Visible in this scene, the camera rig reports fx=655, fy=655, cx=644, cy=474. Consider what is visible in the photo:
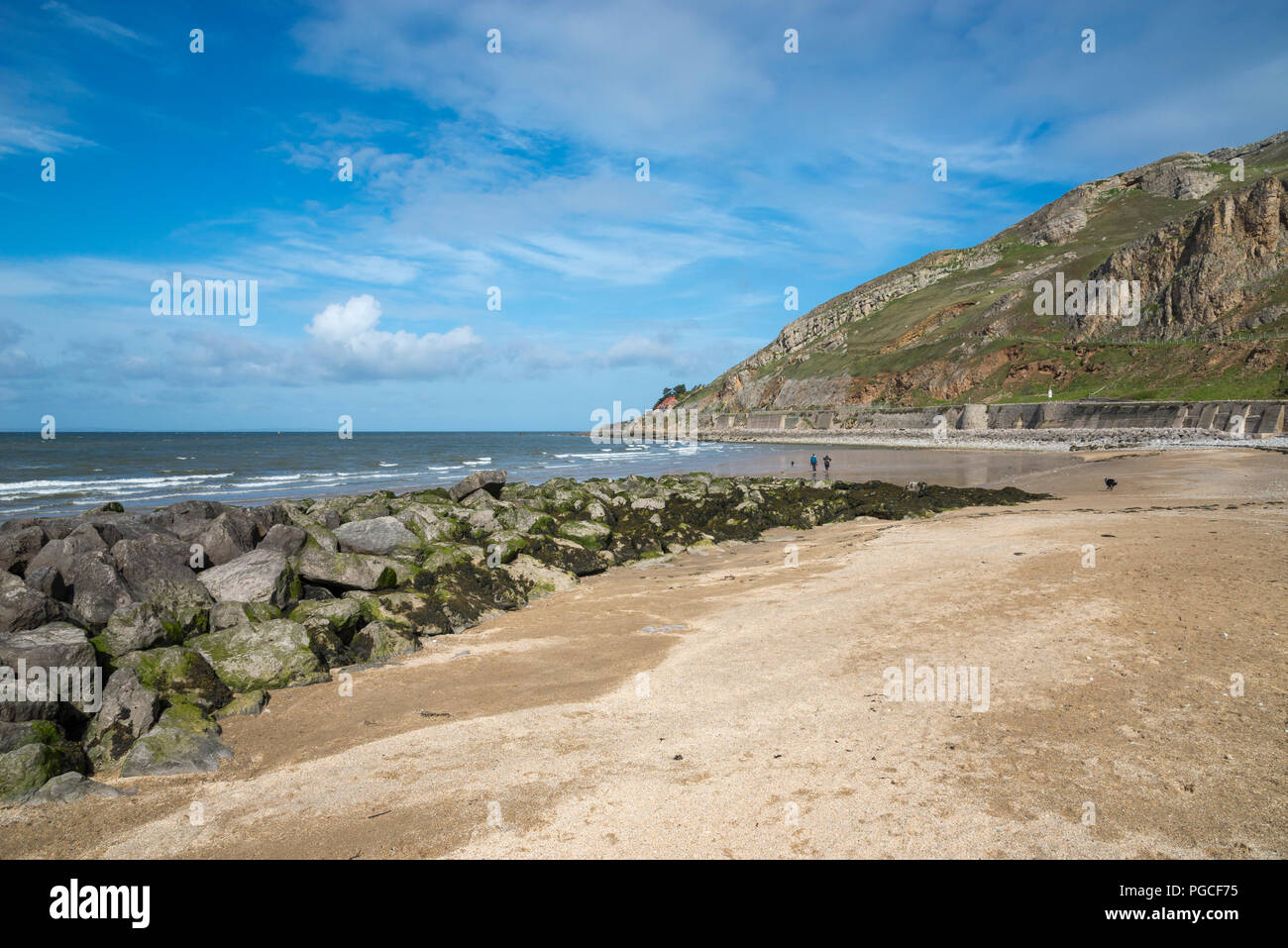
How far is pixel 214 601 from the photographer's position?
10195mm

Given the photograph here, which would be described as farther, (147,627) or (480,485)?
(480,485)

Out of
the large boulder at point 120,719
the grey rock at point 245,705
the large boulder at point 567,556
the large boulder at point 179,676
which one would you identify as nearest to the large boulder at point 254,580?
the large boulder at point 179,676

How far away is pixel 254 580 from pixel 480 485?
12.5m

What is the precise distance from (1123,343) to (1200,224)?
49.9 feet

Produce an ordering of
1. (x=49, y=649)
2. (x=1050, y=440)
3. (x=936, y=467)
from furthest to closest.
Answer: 1. (x=1050, y=440)
2. (x=936, y=467)
3. (x=49, y=649)

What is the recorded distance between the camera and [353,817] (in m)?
5.44

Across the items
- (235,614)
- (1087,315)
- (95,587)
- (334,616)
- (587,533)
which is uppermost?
(1087,315)

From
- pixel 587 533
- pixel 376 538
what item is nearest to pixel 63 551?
pixel 376 538

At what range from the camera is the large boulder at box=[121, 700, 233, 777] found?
21.4 feet

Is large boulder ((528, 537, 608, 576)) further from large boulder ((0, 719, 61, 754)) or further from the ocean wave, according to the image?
the ocean wave

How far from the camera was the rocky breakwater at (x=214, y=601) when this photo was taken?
6781mm

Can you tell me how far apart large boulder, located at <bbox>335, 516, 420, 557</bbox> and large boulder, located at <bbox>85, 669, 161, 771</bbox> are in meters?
6.48

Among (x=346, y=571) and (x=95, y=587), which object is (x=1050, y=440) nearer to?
(x=346, y=571)

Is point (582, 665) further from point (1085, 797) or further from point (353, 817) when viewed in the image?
point (1085, 797)
